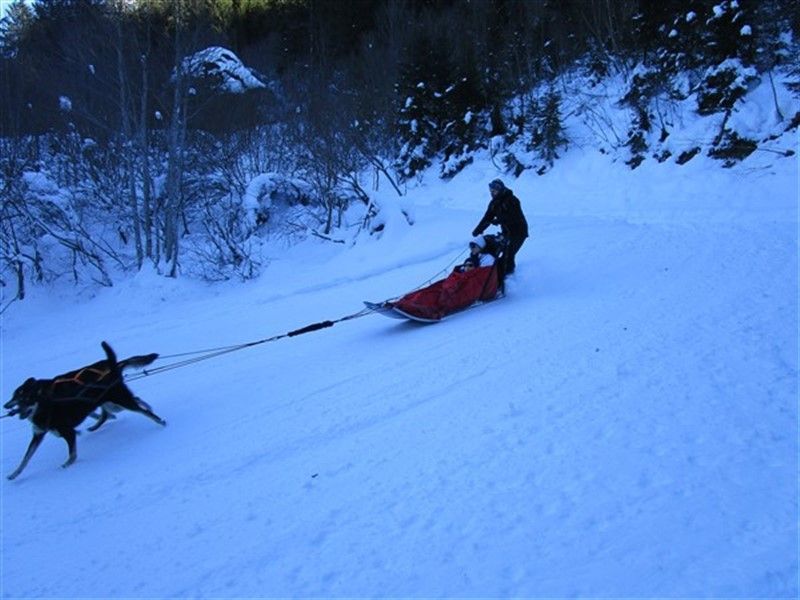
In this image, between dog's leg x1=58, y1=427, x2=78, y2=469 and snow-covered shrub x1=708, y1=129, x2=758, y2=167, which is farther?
snow-covered shrub x1=708, y1=129, x2=758, y2=167

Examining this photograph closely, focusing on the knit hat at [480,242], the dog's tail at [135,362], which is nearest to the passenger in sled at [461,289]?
the knit hat at [480,242]

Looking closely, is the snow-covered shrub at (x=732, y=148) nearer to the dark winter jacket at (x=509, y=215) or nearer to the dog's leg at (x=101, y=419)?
the dark winter jacket at (x=509, y=215)

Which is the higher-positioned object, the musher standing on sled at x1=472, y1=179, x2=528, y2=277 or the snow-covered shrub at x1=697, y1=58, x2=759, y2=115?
the snow-covered shrub at x1=697, y1=58, x2=759, y2=115

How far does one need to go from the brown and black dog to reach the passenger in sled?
8.36 feet

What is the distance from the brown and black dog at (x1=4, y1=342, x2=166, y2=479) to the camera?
391 centimetres

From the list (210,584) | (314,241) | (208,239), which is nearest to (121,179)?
(208,239)

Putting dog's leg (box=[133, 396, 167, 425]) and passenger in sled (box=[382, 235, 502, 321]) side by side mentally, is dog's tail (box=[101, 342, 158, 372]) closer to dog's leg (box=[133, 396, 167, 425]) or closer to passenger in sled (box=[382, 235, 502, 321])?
dog's leg (box=[133, 396, 167, 425])

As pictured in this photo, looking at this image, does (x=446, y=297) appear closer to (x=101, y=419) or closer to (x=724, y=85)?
(x=101, y=419)

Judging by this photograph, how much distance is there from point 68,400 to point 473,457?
9.62ft

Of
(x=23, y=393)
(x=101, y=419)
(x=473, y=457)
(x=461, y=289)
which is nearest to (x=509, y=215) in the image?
(x=461, y=289)

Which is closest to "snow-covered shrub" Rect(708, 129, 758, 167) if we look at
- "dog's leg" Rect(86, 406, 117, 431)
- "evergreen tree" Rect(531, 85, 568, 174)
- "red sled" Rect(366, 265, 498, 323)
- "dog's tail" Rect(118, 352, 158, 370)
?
"evergreen tree" Rect(531, 85, 568, 174)

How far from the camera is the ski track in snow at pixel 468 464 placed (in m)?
2.41

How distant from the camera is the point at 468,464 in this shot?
10.3 ft

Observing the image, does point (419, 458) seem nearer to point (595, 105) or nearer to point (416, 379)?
point (416, 379)
